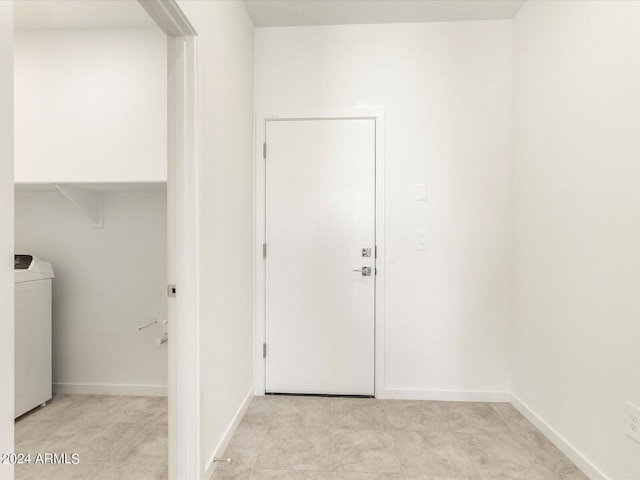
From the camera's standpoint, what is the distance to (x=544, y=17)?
208 cm

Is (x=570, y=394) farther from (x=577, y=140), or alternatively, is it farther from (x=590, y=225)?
(x=577, y=140)

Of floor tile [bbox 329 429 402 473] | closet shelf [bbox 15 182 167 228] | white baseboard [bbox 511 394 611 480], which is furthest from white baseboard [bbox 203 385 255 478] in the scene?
white baseboard [bbox 511 394 611 480]

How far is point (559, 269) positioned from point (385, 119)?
146cm

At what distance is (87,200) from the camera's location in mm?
2316

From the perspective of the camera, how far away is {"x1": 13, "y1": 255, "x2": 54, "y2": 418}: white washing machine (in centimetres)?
209

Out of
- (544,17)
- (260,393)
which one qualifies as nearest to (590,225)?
(544,17)

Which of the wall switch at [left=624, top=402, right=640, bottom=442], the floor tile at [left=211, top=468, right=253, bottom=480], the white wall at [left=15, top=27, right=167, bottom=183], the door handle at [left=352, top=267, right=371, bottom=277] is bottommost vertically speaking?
the floor tile at [left=211, top=468, right=253, bottom=480]

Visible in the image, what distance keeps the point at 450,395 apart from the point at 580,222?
4.74 feet

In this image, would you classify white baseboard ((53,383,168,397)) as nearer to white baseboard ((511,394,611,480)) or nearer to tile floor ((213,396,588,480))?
tile floor ((213,396,588,480))

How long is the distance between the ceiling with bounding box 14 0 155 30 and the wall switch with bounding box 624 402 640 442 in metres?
3.24

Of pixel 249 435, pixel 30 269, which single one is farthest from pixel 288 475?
pixel 30 269

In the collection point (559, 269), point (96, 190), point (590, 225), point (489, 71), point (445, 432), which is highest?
point (489, 71)

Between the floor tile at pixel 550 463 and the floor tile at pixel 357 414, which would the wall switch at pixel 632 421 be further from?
the floor tile at pixel 357 414
